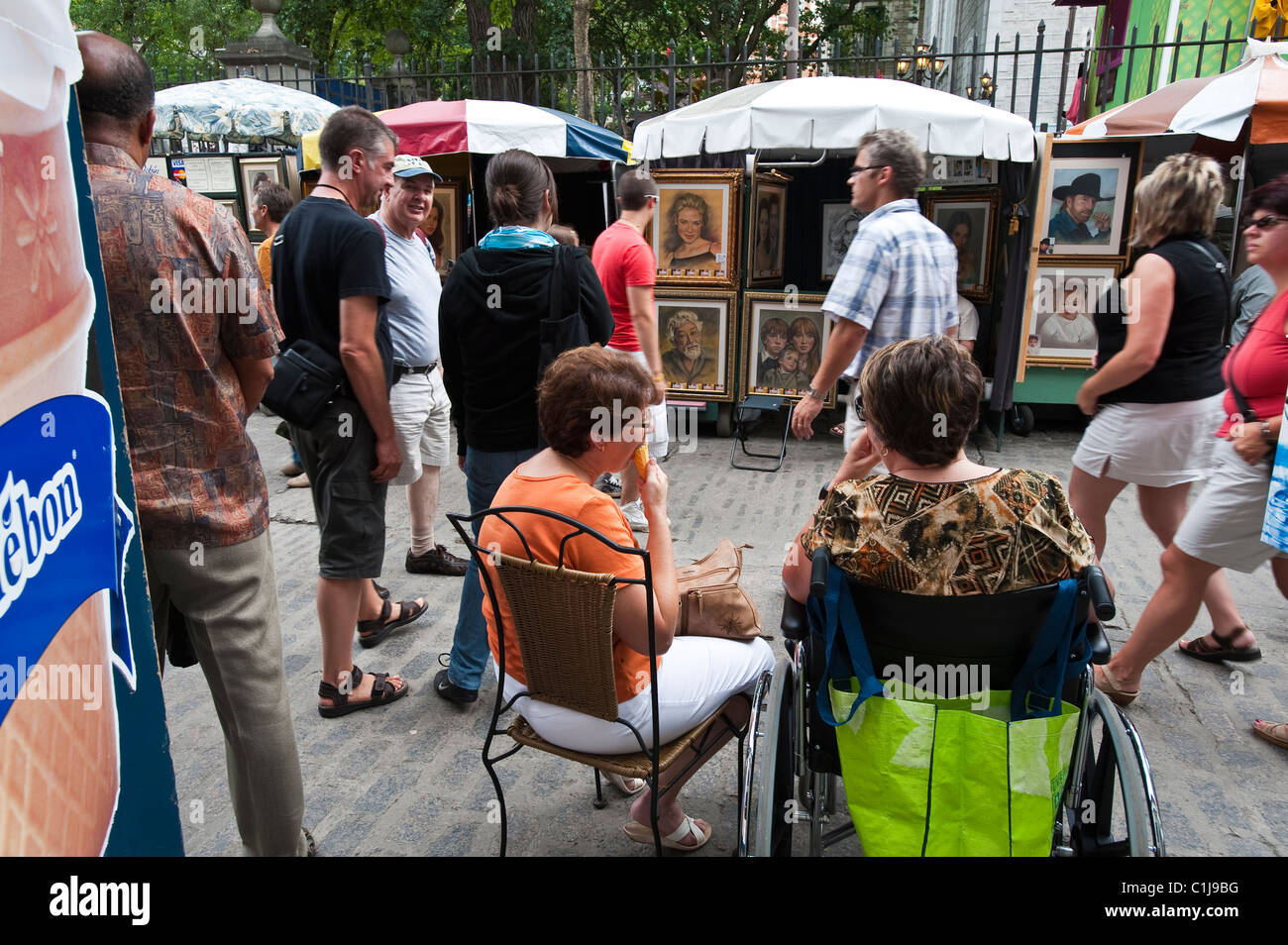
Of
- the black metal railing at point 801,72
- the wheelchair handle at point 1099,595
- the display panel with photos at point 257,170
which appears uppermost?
the black metal railing at point 801,72

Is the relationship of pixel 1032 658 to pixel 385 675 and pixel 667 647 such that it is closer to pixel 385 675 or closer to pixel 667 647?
pixel 667 647

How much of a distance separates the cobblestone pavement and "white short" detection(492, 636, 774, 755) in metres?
0.60

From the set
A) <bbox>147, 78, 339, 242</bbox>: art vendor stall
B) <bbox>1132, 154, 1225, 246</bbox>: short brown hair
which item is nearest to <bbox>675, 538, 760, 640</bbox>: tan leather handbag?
<bbox>1132, 154, 1225, 246</bbox>: short brown hair

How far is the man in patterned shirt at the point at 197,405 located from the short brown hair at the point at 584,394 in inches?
27.6

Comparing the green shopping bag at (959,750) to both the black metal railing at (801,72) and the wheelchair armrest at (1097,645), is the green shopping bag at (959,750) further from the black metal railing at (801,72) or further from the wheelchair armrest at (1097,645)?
the black metal railing at (801,72)

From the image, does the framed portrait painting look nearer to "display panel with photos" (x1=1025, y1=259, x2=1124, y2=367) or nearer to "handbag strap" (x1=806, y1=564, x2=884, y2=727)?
"display panel with photos" (x1=1025, y1=259, x2=1124, y2=367)

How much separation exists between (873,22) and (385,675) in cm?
2841

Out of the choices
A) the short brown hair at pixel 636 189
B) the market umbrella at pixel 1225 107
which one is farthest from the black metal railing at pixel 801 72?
the short brown hair at pixel 636 189

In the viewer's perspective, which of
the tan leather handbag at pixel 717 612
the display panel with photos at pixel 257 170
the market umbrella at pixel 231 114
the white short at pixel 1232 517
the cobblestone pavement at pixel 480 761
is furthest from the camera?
the display panel with photos at pixel 257 170

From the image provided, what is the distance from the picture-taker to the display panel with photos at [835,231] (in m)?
8.55

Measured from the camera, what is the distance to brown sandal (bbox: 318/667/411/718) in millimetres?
3338

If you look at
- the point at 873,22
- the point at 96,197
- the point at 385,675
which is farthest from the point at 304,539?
the point at 873,22

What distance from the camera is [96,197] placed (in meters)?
1.84

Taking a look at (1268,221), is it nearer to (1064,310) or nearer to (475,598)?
(475,598)
